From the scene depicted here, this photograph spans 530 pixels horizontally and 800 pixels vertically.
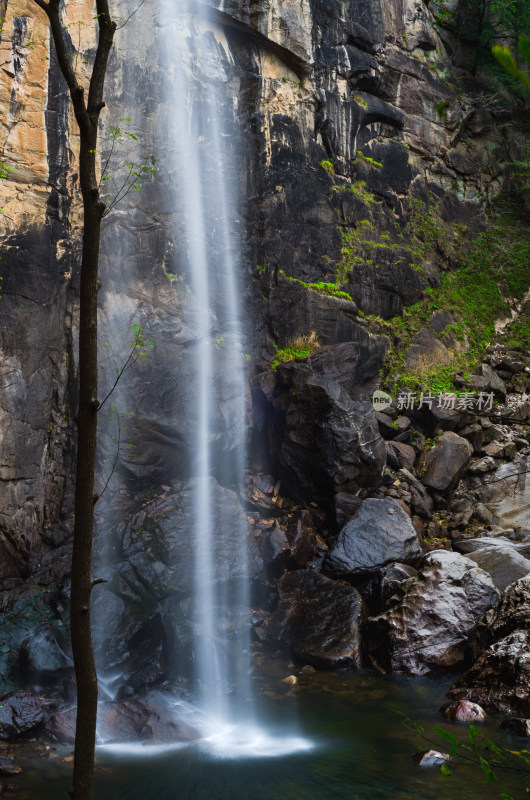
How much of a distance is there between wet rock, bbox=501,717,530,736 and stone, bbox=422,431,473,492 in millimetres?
5667

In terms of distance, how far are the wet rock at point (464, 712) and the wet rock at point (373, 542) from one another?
9.72ft

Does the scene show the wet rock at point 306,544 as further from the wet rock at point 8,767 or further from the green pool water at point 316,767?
the wet rock at point 8,767

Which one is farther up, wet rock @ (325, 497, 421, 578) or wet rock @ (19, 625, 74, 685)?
wet rock @ (325, 497, 421, 578)

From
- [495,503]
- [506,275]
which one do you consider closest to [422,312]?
[506,275]

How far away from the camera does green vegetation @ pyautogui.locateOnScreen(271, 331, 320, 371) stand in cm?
1200

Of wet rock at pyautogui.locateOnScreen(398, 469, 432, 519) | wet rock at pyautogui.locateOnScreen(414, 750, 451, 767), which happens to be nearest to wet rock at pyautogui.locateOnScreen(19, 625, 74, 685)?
wet rock at pyautogui.locateOnScreen(414, 750, 451, 767)

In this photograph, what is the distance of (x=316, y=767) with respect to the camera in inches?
211

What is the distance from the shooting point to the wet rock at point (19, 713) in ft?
19.6

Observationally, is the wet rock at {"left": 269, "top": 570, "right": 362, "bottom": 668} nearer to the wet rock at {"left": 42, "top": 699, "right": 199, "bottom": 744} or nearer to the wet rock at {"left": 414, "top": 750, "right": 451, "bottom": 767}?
the wet rock at {"left": 42, "top": 699, "right": 199, "bottom": 744}

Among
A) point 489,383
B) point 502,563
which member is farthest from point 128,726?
point 489,383

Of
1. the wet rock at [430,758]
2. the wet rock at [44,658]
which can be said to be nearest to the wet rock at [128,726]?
the wet rock at [44,658]

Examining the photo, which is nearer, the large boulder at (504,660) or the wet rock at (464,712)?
the wet rock at (464,712)

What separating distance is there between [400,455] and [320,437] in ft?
6.30

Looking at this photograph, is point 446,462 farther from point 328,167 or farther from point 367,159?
point 367,159
